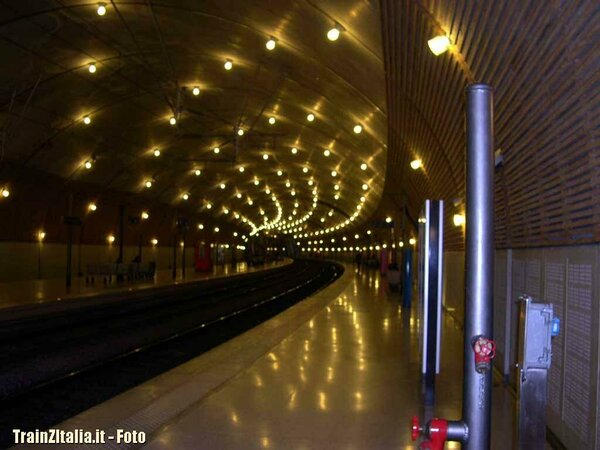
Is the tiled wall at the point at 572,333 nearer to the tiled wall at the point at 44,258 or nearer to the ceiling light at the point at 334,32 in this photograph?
the ceiling light at the point at 334,32

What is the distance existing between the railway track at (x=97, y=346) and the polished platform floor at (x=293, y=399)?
5.41 ft

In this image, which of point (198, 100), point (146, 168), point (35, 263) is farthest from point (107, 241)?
point (198, 100)

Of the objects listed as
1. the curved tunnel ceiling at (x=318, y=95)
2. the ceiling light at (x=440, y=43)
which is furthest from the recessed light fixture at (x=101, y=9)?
the ceiling light at (x=440, y=43)

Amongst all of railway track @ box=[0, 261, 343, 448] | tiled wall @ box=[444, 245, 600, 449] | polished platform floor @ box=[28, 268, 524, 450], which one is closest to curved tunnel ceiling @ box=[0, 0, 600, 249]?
→ tiled wall @ box=[444, 245, 600, 449]

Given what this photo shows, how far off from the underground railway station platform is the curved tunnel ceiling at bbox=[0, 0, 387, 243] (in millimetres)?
119

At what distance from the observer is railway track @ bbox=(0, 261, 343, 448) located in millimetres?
11383

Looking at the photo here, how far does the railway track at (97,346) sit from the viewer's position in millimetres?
11383

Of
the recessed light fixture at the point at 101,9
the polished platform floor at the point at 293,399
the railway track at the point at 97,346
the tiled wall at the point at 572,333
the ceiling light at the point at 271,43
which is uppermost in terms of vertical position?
the recessed light fixture at the point at 101,9

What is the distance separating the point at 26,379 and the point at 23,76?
1438cm

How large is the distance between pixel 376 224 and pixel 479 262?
3394 centimetres

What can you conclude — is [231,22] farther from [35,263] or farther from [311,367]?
[35,263]

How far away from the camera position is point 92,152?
35.8m

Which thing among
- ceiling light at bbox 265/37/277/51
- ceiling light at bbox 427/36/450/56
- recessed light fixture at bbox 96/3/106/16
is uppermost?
recessed light fixture at bbox 96/3/106/16

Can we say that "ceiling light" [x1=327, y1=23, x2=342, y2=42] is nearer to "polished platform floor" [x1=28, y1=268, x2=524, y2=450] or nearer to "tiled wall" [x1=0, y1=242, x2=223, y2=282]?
"polished platform floor" [x1=28, y1=268, x2=524, y2=450]
